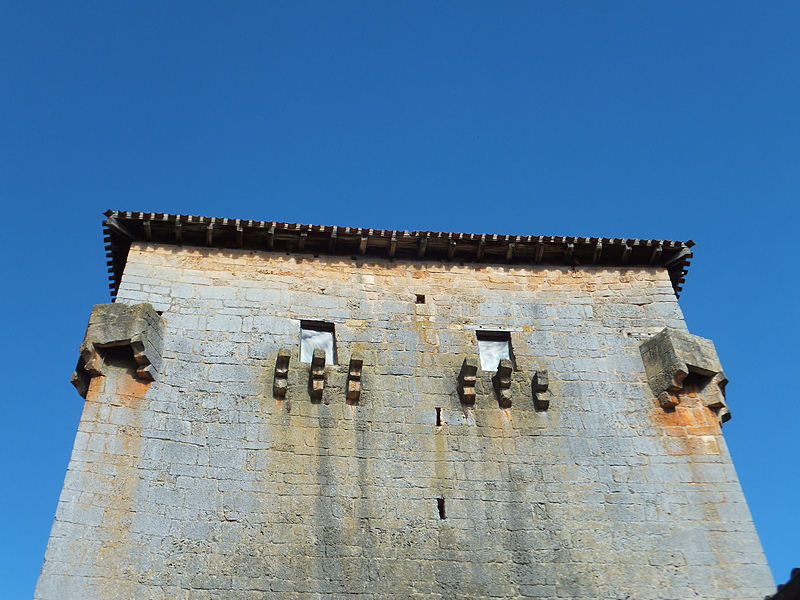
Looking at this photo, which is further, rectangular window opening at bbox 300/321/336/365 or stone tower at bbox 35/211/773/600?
rectangular window opening at bbox 300/321/336/365

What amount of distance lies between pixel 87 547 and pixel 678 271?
10215 millimetres

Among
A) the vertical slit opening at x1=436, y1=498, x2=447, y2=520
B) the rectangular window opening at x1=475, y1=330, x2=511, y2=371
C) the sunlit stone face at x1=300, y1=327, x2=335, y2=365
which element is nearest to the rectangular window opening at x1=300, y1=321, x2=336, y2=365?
the sunlit stone face at x1=300, y1=327, x2=335, y2=365

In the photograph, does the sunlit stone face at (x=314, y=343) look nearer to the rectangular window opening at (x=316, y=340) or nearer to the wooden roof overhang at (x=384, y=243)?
the rectangular window opening at (x=316, y=340)

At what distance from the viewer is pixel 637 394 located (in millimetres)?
11719

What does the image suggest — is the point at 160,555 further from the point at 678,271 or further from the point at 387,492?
the point at 678,271

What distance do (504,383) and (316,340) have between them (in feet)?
9.71

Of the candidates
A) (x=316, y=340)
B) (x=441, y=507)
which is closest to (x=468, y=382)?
(x=441, y=507)

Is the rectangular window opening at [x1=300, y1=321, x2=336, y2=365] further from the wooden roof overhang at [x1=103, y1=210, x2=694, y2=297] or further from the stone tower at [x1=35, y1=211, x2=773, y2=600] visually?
the wooden roof overhang at [x1=103, y1=210, x2=694, y2=297]

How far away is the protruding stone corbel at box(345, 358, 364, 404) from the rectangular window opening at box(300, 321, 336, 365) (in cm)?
53

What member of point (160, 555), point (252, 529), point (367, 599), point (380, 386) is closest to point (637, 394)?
point (380, 386)

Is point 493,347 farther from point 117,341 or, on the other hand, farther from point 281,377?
point 117,341

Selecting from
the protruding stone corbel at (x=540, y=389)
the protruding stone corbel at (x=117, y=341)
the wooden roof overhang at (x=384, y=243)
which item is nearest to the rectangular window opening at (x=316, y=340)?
the wooden roof overhang at (x=384, y=243)

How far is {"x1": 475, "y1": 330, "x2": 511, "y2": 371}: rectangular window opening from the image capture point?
477 inches

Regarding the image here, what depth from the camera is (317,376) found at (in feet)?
36.6
